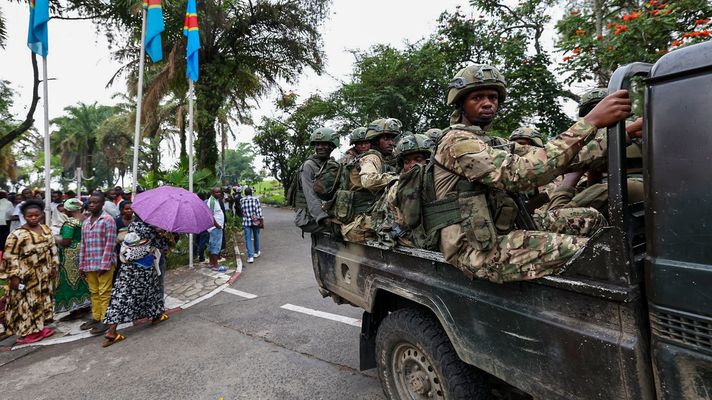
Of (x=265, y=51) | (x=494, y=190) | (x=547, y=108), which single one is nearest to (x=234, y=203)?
(x=265, y=51)

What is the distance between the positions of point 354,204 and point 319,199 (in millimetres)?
567

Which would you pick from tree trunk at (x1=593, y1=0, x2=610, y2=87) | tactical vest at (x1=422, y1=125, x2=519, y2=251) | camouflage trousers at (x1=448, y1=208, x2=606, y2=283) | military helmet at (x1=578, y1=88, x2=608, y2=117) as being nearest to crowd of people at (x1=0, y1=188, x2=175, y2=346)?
tactical vest at (x1=422, y1=125, x2=519, y2=251)

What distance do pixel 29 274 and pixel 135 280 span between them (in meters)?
1.12

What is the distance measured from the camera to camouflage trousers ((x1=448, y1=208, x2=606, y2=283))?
164cm

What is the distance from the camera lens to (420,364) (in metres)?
2.31

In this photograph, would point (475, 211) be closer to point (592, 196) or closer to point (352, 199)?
point (592, 196)

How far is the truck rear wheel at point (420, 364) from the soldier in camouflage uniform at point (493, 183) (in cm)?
52

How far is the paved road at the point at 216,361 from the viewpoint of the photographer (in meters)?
3.17

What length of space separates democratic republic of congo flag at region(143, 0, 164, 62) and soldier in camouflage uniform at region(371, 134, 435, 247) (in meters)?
5.79

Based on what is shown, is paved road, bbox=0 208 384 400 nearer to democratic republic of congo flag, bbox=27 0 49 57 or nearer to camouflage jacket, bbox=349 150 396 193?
camouflage jacket, bbox=349 150 396 193

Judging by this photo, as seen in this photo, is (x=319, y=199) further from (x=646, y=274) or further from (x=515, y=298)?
(x=646, y=274)

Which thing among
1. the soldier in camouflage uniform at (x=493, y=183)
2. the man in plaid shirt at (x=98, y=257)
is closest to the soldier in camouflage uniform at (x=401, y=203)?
the soldier in camouflage uniform at (x=493, y=183)

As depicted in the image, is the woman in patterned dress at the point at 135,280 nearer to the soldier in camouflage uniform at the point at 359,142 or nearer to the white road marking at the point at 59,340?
the white road marking at the point at 59,340

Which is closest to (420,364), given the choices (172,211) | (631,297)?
(631,297)
